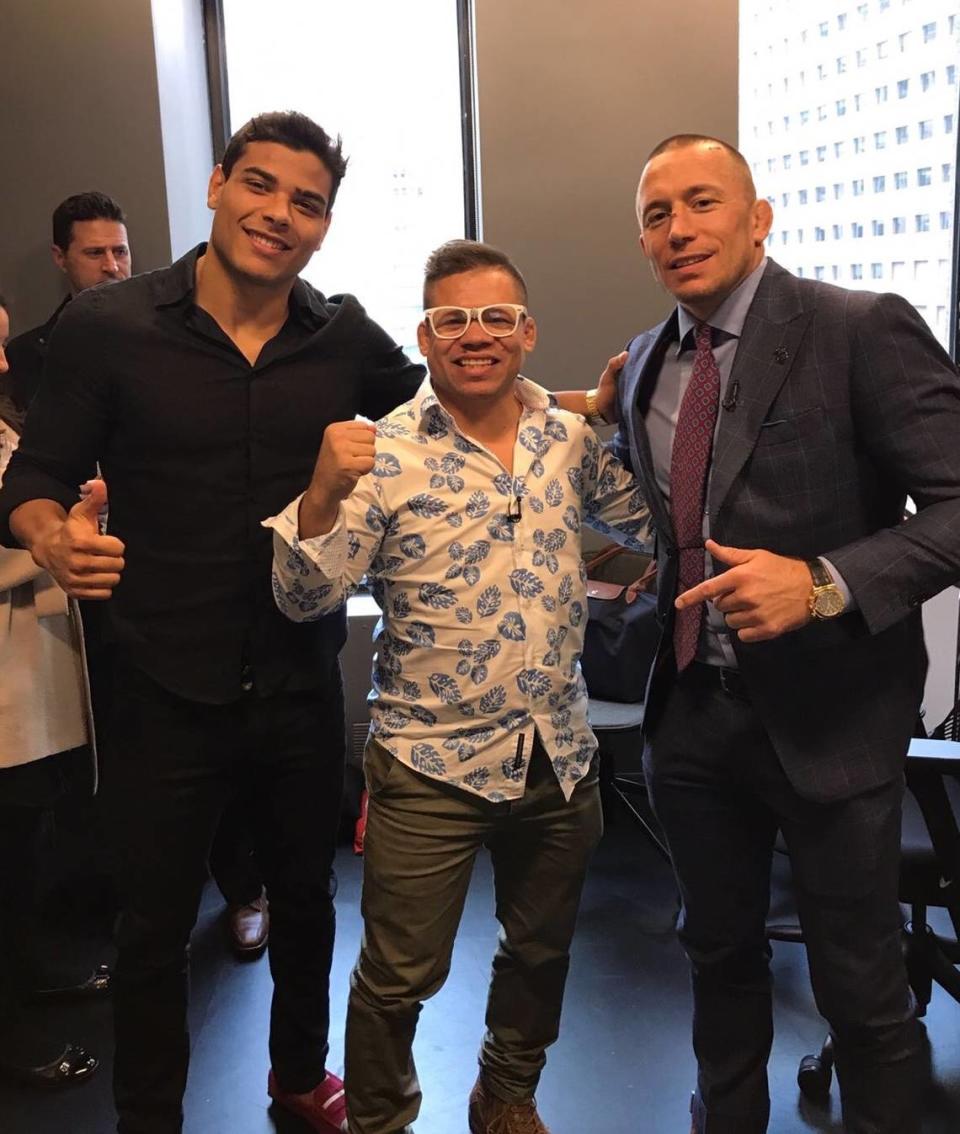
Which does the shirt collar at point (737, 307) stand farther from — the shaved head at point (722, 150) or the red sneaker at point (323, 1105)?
the red sneaker at point (323, 1105)

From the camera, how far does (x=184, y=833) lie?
171 centimetres

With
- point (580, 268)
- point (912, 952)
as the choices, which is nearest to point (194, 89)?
point (580, 268)

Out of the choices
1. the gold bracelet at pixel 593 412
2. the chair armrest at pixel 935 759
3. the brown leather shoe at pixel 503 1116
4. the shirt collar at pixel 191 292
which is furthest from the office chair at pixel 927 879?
the shirt collar at pixel 191 292

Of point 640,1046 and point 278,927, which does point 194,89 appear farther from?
point 640,1046

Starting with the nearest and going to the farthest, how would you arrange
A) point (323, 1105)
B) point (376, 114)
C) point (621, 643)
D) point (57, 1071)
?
point (323, 1105), point (57, 1071), point (621, 643), point (376, 114)

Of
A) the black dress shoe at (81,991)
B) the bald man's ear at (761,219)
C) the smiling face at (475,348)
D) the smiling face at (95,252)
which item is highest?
the smiling face at (95,252)

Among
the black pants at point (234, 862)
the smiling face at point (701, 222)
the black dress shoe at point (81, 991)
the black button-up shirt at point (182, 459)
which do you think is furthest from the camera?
the black pants at point (234, 862)

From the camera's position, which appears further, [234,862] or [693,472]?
[234,862]

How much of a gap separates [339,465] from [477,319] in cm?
35

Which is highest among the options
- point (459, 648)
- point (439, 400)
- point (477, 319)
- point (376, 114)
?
point (376, 114)

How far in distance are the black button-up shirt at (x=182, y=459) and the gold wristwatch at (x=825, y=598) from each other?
31.8 inches

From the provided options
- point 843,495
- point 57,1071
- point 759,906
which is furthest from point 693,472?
point 57,1071

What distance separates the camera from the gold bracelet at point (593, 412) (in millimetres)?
1873

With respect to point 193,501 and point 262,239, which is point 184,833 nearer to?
point 193,501
